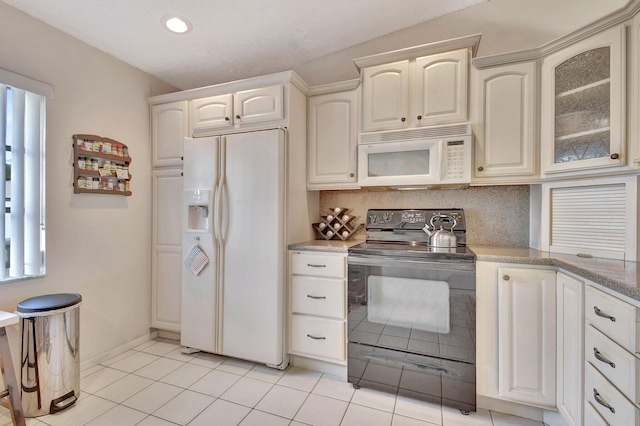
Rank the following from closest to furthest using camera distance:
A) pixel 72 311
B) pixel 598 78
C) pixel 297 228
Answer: pixel 598 78 < pixel 72 311 < pixel 297 228

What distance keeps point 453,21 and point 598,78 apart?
3.98ft

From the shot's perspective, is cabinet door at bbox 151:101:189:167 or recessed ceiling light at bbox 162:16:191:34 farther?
cabinet door at bbox 151:101:189:167

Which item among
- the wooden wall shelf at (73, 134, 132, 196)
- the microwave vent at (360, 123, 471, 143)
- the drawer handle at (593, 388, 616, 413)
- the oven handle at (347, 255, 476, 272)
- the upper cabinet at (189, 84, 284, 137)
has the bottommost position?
the drawer handle at (593, 388, 616, 413)

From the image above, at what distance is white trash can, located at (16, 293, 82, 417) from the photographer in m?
1.64

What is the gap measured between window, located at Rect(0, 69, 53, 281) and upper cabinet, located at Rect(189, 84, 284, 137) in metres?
0.96

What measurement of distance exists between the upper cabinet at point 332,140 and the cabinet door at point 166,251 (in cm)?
126

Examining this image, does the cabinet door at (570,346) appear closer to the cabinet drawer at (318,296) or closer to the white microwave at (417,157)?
the white microwave at (417,157)

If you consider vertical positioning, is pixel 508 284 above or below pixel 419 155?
below

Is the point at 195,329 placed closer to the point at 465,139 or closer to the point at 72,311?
the point at 72,311

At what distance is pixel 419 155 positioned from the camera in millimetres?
2059

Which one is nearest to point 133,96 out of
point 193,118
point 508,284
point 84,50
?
point 84,50

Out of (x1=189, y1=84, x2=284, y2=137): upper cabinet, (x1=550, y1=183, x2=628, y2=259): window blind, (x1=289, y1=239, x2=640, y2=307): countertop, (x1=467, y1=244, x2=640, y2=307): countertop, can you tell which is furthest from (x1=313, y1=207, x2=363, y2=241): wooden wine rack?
(x1=550, y1=183, x2=628, y2=259): window blind

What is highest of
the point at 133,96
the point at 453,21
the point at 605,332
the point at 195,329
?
the point at 453,21

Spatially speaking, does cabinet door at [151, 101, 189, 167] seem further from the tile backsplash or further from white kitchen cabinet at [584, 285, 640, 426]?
white kitchen cabinet at [584, 285, 640, 426]
